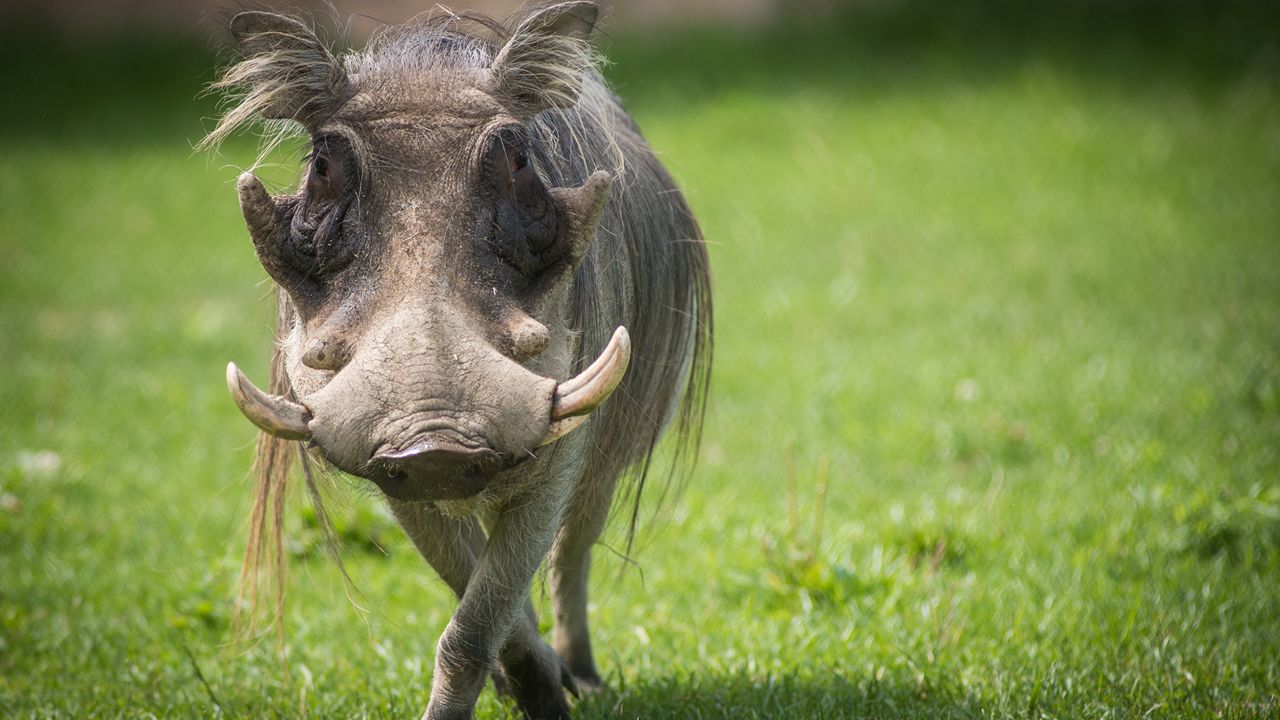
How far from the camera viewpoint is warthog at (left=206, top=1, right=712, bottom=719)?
99.4 inches

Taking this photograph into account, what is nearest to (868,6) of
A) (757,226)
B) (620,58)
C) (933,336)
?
(620,58)

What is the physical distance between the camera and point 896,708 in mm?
3453

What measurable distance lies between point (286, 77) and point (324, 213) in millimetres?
355

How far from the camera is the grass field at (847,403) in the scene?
3.94 meters

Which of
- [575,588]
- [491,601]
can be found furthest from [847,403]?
[491,601]

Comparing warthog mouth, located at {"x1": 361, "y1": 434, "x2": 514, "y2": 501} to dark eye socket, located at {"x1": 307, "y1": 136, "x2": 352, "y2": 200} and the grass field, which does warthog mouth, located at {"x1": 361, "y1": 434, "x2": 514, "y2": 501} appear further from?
the grass field

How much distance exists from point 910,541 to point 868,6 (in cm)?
892

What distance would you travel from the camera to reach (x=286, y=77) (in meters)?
2.97

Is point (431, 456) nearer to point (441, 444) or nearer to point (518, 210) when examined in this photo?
point (441, 444)

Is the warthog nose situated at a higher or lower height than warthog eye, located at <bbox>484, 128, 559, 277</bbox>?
Result: lower

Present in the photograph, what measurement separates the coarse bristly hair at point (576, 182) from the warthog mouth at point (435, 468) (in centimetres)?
66

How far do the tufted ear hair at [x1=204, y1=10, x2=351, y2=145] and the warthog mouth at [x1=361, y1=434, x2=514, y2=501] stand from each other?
0.92 meters

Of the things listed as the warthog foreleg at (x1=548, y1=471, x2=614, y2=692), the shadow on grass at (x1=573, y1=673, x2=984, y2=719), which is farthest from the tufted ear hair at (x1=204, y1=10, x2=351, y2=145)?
the shadow on grass at (x1=573, y1=673, x2=984, y2=719)

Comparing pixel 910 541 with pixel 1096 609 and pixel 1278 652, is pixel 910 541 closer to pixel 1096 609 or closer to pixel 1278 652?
pixel 1096 609
